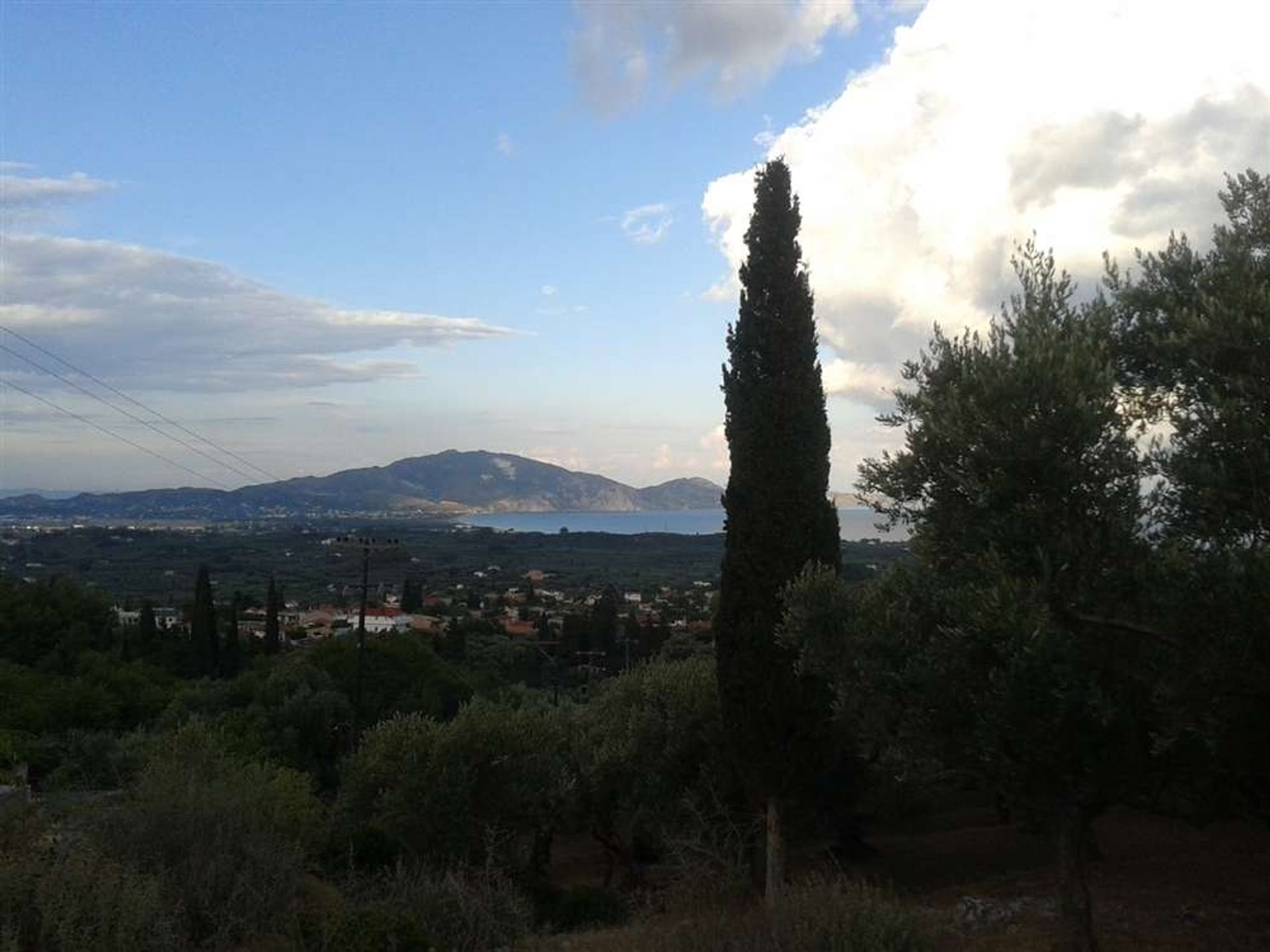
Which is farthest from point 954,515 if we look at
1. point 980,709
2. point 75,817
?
point 75,817

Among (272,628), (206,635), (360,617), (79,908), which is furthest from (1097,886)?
(272,628)

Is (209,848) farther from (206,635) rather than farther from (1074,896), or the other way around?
(206,635)

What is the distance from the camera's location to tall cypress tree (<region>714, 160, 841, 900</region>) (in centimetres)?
1276

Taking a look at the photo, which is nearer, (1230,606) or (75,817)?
(1230,606)

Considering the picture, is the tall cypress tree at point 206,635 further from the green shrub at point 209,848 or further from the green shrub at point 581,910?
the green shrub at point 209,848

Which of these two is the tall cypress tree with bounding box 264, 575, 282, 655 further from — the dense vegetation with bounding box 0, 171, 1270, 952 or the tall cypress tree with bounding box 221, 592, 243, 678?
the dense vegetation with bounding box 0, 171, 1270, 952

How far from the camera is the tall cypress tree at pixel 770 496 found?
12758mm

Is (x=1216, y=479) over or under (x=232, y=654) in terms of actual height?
over

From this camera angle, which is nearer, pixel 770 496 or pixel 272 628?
pixel 770 496

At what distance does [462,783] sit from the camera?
15.3 meters

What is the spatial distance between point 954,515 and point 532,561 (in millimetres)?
95090

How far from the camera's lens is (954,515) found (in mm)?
7559

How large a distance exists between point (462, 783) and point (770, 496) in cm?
644

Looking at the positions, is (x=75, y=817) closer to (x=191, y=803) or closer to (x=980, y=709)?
(x=191, y=803)
